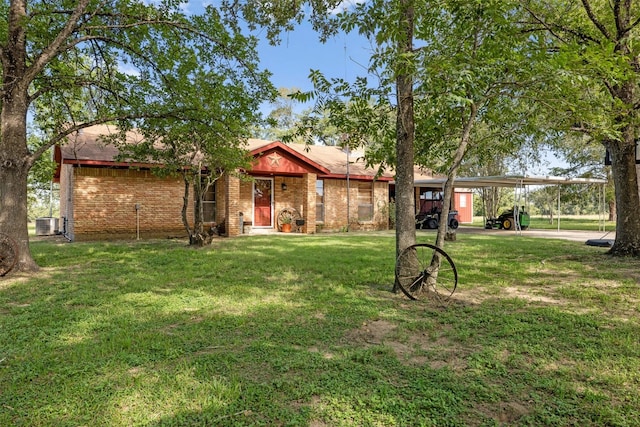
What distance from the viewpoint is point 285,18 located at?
24.7 feet

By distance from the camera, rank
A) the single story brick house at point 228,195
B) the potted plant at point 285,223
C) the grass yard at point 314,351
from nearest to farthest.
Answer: the grass yard at point 314,351 < the single story brick house at point 228,195 < the potted plant at point 285,223

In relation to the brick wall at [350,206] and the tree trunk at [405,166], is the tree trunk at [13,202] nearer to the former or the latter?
the tree trunk at [405,166]

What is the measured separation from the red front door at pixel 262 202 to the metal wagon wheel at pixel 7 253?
9109 millimetres

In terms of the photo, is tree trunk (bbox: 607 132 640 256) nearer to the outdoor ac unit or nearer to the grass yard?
the grass yard

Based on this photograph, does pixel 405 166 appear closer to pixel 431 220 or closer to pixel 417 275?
pixel 417 275

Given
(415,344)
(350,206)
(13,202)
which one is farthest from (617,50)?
(13,202)

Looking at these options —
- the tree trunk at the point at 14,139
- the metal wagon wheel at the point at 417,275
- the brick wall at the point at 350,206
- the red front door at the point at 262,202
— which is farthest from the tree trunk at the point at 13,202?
the brick wall at the point at 350,206

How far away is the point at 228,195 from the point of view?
44.2 feet

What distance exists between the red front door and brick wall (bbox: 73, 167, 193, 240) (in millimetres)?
2738

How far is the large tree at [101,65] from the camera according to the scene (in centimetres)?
677

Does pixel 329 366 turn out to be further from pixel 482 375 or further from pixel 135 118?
pixel 135 118

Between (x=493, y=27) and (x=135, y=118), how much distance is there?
6831mm

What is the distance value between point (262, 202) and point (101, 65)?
7674 millimetres

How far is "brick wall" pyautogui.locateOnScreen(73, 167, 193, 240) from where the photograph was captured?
38.8ft
